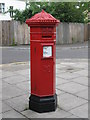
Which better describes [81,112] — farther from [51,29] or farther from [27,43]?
[27,43]

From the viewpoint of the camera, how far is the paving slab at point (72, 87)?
17.1 ft

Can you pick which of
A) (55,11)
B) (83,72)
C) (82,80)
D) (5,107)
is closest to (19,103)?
(5,107)

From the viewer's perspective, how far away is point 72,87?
5.46m

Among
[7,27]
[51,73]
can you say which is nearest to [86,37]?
[7,27]

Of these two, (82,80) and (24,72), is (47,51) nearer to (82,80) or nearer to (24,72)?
(82,80)

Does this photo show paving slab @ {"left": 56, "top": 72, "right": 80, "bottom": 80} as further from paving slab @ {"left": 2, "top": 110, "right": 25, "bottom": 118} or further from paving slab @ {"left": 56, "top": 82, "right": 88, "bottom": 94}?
paving slab @ {"left": 2, "top": 110, "right": 25, "bottom": 118}

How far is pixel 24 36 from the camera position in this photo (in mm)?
18859

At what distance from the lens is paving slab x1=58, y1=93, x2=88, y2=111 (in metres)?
4.16

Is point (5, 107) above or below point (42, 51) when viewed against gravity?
below

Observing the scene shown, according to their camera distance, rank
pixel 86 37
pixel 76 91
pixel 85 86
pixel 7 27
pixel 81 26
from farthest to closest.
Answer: pixel 86 37
pixel 81 26
pixel 7 27
pixel 85 86
pixel 76 91

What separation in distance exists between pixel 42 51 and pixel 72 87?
2.02 m

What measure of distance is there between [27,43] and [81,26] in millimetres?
7570

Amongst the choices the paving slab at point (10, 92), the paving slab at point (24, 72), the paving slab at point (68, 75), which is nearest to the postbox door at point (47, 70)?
the paving slab at point (10, 92)

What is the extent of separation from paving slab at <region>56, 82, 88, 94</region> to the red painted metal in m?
1.25
